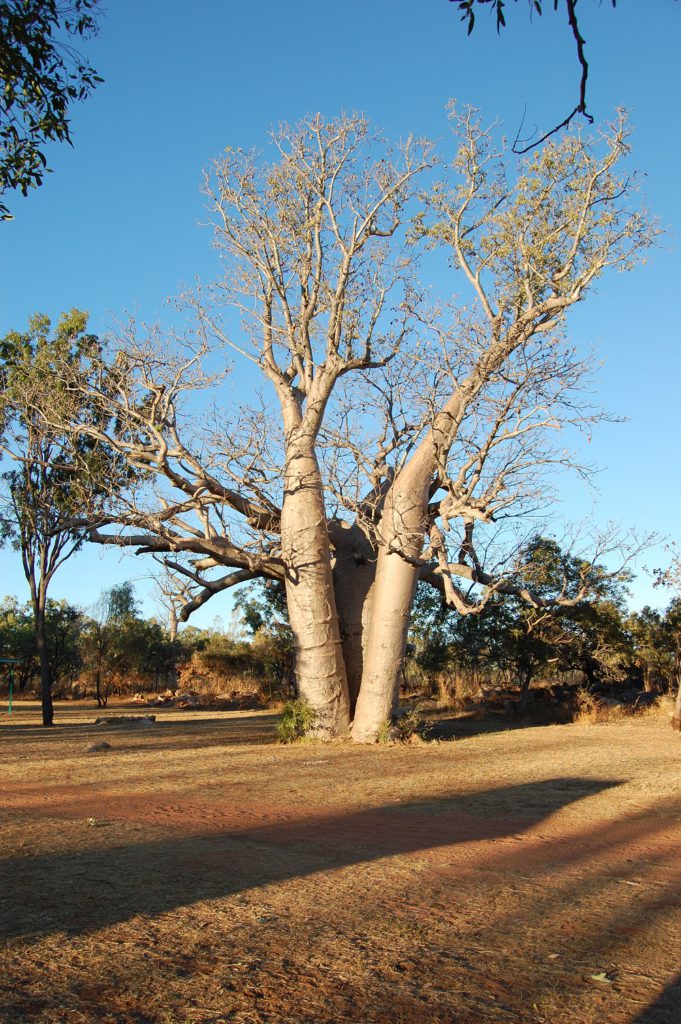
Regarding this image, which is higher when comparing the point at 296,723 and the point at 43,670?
the point at 43,670

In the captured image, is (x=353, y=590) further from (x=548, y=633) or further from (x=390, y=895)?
(x=390, y=895)

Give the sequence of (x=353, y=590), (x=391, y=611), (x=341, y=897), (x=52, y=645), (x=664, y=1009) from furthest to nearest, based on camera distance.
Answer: (x=52, y=645) < (x=353, y=590) < (x=391, y=611) < (x=341, y=897) < (x=664, y=1009)

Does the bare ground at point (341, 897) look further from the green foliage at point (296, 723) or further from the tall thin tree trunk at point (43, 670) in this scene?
the tall thin tree trunk at point (43, 670)

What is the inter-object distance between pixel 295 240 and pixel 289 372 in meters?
2.09

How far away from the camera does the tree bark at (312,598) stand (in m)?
13.1

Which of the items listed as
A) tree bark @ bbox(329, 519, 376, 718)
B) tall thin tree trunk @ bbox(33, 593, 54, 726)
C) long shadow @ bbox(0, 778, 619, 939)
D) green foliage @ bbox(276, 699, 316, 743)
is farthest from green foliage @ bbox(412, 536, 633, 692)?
long shadow @ bbox(0, 778, 619, 939)

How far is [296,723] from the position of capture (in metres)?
13.0

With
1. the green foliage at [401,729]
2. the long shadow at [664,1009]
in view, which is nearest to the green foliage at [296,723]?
the green foliage at [401,729]

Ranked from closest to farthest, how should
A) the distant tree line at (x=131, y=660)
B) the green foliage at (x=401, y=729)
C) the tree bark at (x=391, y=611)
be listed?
the green foliage at (x=401, y=729)
the tree bark at (x=391, y=611)
the distant tree line at (x=131, y=660)

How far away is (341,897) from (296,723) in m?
8.83

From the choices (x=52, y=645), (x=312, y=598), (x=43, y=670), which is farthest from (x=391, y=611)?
(x=52, y=645)

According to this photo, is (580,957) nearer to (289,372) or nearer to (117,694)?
(289,372)

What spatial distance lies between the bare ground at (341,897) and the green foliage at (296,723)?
3512 millimetres

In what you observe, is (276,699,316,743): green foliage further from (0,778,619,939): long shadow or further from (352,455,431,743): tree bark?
(0,778,619,939): long shadow
